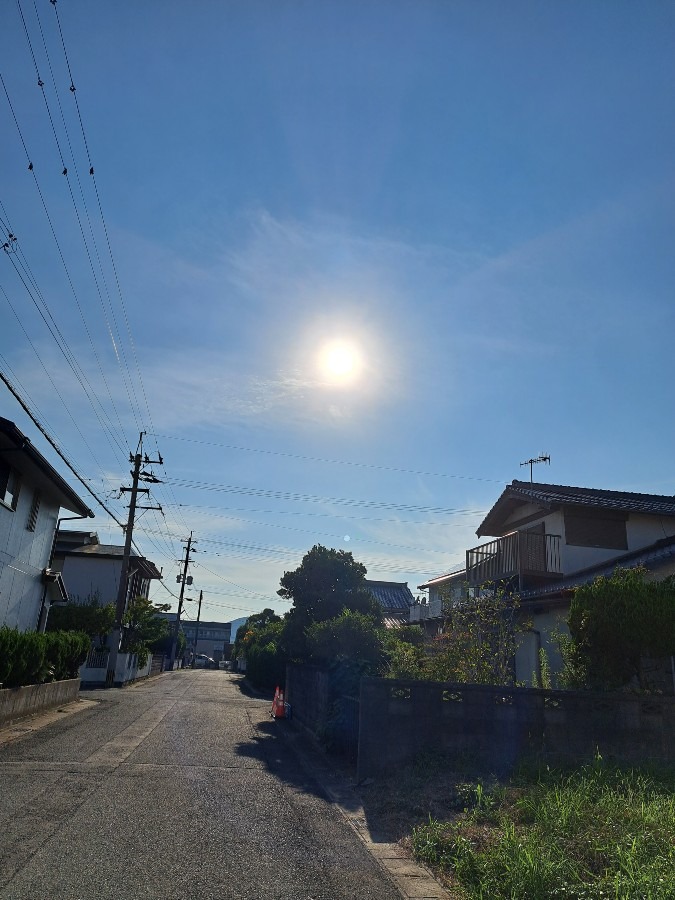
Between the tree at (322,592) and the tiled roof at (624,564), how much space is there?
5.21 m

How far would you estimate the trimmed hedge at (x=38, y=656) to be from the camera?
12500mm

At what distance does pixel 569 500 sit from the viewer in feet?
62.4

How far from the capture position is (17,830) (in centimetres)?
560

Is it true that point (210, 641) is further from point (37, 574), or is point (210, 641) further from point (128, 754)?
point (128, 754)

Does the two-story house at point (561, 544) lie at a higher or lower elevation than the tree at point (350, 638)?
higher

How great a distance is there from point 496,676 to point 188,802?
5.77m

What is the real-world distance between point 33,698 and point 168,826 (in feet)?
33.2

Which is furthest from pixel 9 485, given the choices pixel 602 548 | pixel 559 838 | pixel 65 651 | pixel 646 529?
pixel 646 529

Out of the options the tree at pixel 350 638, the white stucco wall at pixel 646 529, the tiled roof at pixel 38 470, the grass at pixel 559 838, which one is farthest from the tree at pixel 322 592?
the grass at pixel 559 838

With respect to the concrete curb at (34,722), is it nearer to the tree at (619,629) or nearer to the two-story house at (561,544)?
the tree at (619,629)

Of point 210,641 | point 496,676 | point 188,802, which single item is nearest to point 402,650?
point 496,676

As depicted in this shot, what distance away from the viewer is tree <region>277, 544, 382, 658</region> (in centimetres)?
2008

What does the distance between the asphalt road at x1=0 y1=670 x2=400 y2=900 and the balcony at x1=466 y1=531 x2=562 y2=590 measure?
9.73 m

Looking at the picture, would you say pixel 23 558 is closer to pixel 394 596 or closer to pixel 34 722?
pixel 34 722
